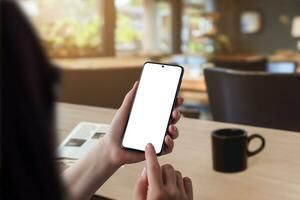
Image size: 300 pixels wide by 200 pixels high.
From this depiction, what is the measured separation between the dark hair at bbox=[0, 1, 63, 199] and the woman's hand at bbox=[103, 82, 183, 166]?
59 centimetres

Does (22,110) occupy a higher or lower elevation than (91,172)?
higher

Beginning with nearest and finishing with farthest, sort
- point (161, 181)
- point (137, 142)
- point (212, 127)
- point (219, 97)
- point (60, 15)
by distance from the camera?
Answer: point (161, 181) → point (137, 142) → point (212, 127) → point (219, 97) → point (60, 15)

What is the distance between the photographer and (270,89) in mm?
1841

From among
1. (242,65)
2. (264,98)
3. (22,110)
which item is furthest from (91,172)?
(242,65)

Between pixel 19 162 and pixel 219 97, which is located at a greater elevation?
pixel 19 162

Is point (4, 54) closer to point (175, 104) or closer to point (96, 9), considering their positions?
point (175, 104)

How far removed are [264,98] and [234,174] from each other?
0.94m

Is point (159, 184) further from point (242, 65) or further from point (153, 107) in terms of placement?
point (242, 65)

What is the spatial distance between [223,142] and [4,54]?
2.57ft

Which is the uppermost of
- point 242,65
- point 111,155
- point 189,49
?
point 111,155

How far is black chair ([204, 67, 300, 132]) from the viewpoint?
5.98 feet

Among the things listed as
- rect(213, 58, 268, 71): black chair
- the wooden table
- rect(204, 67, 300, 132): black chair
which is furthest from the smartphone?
rect(213, 58, 268, 71): black chair

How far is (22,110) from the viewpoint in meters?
0.27

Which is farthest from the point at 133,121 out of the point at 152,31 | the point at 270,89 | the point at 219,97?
the point at 152,31
